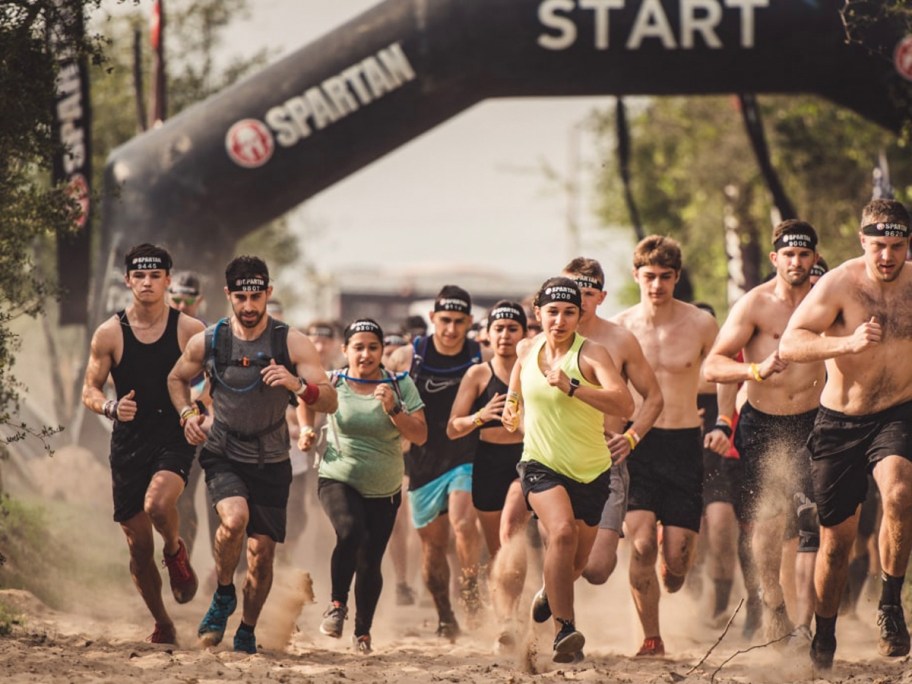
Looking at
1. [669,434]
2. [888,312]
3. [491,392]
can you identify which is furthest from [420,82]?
[888,312]

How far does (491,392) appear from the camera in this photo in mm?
10141

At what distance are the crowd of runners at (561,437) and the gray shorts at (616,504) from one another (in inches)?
0.5

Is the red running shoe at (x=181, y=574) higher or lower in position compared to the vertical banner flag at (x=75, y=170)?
lower

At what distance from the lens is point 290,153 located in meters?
14.5

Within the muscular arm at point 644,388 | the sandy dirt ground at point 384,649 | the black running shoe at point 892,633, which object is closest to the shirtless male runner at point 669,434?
the muscular arm at point 644,388

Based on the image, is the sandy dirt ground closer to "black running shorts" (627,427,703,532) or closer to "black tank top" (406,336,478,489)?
"black running shorts" (627,427,703,532)

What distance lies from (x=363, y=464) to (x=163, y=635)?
1573 mm

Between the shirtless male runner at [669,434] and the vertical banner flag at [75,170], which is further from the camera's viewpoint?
the vertical banner flag at [75,170]

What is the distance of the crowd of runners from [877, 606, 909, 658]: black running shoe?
10 millimetres

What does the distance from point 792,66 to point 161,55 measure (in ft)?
32.9

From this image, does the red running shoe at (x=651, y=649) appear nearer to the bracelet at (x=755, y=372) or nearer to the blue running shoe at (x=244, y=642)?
the bracelet at (x=755, y=372)

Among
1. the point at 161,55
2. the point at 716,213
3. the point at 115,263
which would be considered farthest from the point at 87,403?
the point at 716,213

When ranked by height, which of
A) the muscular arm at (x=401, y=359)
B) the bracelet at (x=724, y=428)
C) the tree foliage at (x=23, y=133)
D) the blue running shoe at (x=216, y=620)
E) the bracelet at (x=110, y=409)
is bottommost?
the blue running shoe at (x=216, y=620)

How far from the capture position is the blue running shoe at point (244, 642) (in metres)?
8.73
